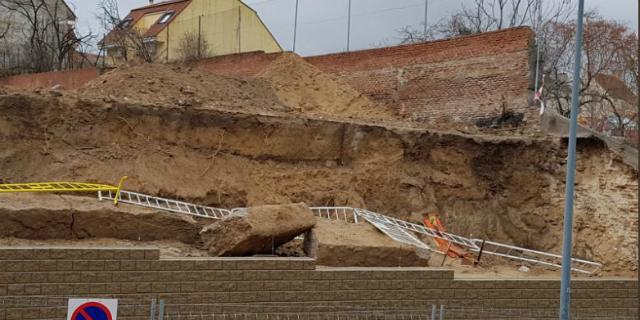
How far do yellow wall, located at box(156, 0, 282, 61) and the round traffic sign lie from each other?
2506 cm

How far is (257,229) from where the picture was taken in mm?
11594

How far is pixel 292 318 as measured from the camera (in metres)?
11.4

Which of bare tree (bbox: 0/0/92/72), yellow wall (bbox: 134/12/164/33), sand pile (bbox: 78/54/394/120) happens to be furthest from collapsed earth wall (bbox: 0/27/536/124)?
yellow wall (bbox: 134/12/164/33)

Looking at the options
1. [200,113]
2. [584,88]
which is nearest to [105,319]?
[200,113]

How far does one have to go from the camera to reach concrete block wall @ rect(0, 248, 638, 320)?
1019cm

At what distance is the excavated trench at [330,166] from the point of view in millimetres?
15242

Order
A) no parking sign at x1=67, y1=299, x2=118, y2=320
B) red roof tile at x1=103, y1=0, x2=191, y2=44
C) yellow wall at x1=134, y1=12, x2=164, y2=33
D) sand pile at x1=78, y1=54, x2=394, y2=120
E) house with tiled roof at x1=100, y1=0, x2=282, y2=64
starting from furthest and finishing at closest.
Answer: yellow wall at x1=134, y1=12, x2=164, y2=33, red roof tile at x1=103, y1=0, x2=191, y2=44, house with tiled roof at x1=100, y1=0, x2=282, y2=64, sand pile at x1=78, y1=54, x2=394, y2=120, no parking sign at x1=67, y1=299, x2=118, y2=320

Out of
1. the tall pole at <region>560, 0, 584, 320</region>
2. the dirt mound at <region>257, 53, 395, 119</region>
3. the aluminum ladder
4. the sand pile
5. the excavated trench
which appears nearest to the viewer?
the tall pole at <region>560, 0, 584, 320</region>

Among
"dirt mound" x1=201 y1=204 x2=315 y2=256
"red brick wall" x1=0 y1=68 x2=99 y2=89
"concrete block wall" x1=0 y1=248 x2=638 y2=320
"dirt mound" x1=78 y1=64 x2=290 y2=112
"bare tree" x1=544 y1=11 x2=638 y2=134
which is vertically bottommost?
"concrete block wall" x1=0 y1=248 x2=638 y2=320

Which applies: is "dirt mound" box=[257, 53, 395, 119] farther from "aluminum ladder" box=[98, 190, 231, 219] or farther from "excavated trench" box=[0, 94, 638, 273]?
"aluminum ladder" box=[98, 190, 231, 219]

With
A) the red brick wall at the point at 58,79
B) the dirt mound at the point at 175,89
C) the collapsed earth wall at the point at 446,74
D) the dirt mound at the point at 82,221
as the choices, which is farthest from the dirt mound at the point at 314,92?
the dirt mound at the point at 82,221

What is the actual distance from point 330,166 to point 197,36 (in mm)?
16586

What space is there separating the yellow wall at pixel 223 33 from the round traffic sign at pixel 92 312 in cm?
2506

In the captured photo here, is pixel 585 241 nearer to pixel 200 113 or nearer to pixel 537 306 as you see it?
pixel 537 306
